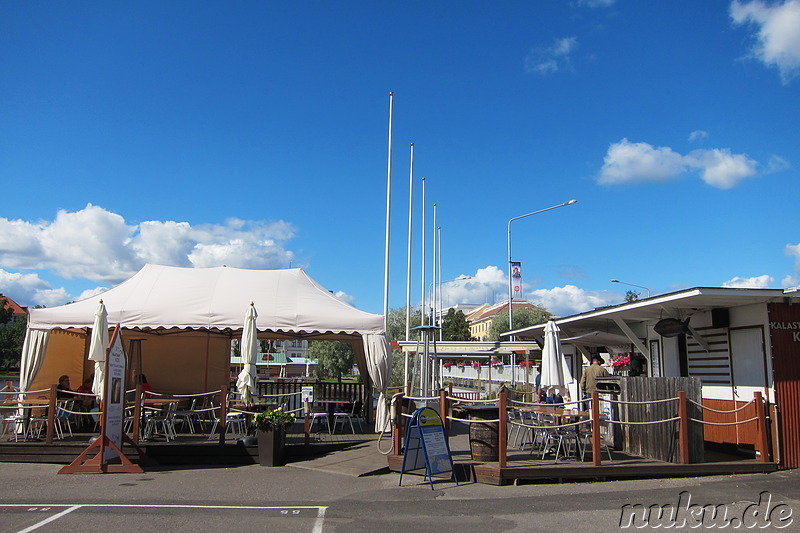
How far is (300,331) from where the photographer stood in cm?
1441

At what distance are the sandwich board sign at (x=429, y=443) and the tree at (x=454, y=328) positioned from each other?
80.1 metres

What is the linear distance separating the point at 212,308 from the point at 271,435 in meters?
4.04

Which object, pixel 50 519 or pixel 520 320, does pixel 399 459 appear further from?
pixel 520 320

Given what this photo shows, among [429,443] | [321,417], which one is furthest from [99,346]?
[429,443]

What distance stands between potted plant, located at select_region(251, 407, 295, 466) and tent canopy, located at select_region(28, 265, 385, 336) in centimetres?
302

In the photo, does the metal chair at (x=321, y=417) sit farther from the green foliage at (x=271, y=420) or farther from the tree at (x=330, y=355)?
the tree at (x=330, y=355)

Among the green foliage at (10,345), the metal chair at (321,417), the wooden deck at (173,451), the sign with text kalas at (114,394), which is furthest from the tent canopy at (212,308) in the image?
the green foliage at (10,345)

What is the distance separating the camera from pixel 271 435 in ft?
36.9

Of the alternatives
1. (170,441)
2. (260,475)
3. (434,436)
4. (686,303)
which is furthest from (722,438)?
(170,441)

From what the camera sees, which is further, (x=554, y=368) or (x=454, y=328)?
(x=454, y=328)

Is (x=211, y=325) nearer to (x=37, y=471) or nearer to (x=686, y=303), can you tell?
(x=37, y=471)

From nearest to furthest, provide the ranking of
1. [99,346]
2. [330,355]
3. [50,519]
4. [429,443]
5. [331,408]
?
[50,519] < [429,443] < [99,346] < [331,408] < [330,355]

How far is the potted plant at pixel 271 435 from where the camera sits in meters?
11.2

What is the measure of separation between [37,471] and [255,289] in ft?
19.8
